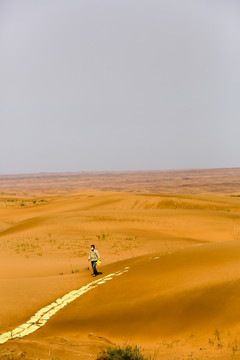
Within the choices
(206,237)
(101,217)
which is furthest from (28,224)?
(206,237)

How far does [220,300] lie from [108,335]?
2.02m

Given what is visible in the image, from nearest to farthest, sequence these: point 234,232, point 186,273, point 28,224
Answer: point 186,273, point 234,232, point 28,224

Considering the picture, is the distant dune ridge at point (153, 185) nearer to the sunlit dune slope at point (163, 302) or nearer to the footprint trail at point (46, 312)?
the footprint trail at point (46, 312)

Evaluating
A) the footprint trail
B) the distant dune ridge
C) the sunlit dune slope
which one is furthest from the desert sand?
the distant dune ridge

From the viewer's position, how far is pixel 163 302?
6.88 metres

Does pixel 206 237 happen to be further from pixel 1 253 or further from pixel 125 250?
pixel 1 253

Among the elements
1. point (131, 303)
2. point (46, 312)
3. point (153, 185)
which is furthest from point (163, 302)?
point (153, 185)

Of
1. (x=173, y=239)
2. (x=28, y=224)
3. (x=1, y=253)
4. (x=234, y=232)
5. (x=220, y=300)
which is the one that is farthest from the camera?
(x=28, y=224)

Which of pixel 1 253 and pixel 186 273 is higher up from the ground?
pixel 186 273

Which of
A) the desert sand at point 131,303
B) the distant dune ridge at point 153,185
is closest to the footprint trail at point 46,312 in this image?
the desert sand at point 131,303

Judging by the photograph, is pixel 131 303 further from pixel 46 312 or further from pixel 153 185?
pixel 153 185

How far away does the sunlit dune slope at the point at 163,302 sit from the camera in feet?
19.6

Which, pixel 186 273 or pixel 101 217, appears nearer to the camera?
pixel 186 273

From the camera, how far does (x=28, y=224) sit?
23.8 metres
